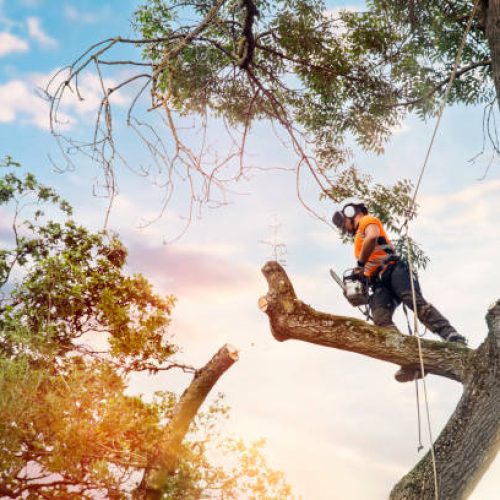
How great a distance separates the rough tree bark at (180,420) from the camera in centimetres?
584

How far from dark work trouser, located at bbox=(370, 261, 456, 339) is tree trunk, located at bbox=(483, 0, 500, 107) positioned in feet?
7.58

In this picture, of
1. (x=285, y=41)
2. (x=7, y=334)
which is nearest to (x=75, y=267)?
(x=7, y=334)

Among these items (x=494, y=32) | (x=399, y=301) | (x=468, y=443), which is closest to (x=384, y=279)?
(x=399, y=301)

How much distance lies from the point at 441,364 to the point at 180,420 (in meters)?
3.14

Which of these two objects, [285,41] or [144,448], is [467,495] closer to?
[144,448]

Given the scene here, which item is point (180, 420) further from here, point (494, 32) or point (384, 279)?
point (494, 32)

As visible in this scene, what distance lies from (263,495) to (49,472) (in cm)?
250

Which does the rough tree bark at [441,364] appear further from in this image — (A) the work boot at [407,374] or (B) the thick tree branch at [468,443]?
(A) the work boot at [407,374]

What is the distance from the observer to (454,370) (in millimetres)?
4781

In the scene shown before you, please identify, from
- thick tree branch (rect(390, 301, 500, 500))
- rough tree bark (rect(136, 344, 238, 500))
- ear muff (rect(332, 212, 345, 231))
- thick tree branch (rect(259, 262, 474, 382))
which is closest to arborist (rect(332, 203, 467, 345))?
ear muff (rect(332, 212, 345, 231))

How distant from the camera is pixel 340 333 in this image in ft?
17.1

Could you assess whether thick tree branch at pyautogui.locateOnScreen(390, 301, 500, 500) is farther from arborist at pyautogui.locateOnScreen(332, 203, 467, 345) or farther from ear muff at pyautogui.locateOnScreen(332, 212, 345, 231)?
ear muff at pyautogui.locateOnScreen(332, 212, 345, 231)

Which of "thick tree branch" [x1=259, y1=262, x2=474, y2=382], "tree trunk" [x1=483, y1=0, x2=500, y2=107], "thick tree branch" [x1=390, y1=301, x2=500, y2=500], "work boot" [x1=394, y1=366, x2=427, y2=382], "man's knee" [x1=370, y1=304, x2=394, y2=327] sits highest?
"tree trunk" [x1=483, y1=0, x2=500, y2=107]

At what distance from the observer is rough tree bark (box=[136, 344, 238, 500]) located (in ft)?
19.1
